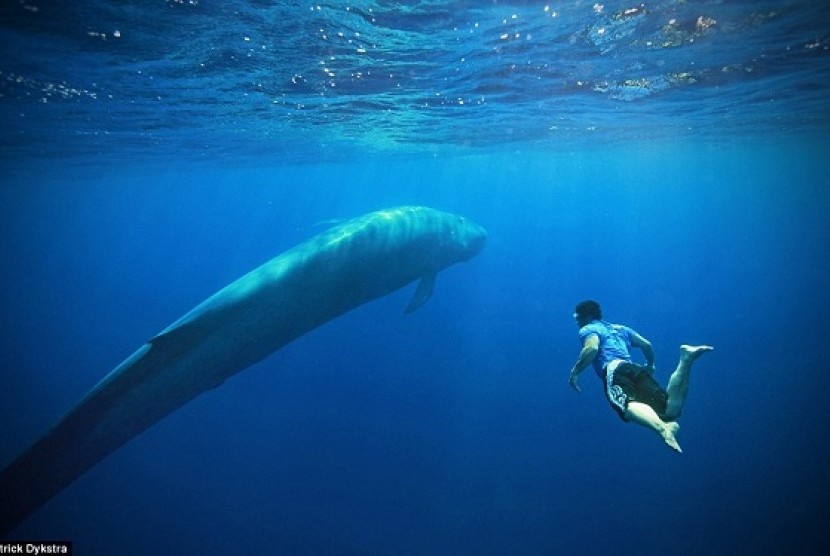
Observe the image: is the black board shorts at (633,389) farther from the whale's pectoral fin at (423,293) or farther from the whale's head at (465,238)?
the whale's head at (465,238)

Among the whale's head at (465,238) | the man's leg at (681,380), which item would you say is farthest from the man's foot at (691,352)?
the whale's head at (465,238)

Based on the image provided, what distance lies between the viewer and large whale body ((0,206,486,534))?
242 inches

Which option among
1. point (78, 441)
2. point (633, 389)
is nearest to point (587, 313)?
point (633, 389)

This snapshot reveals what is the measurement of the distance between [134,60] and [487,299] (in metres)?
24.3

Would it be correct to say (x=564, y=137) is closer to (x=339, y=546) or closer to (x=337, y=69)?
(x=337, y=69)

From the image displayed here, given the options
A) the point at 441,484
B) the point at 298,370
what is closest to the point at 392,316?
the point at 298,370

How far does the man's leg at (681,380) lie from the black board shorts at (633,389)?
14 centimetres

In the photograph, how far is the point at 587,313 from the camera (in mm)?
7172

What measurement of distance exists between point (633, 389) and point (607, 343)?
2.52 ft

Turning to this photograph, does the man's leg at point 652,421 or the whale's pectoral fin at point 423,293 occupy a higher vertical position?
the man's leg at point 652,421

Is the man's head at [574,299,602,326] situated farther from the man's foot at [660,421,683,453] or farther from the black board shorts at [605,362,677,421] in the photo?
the man's foot at [660,421,683,453]

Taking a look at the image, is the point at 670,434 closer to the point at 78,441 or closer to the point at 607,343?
the point at 607,343

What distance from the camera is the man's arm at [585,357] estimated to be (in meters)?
5.96

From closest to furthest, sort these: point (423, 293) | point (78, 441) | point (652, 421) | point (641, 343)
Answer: point (652, 421) → point (78, 441) → point (641, 343) → point (423, 293)
